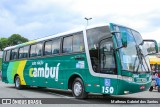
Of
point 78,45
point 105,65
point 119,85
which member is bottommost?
point 119,85

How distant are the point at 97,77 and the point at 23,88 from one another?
33.2 ft

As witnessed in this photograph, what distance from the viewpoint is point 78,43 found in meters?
13.9

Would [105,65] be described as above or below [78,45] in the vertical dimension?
below

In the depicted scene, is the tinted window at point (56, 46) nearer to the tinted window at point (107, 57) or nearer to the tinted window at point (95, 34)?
the tinted window at point (95, 34)

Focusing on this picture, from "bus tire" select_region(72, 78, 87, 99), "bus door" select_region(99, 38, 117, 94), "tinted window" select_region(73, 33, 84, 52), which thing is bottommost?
"bus tire" select_region(72, 78, 87, 99)

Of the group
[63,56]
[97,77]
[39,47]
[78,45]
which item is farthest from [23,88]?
[97,77]

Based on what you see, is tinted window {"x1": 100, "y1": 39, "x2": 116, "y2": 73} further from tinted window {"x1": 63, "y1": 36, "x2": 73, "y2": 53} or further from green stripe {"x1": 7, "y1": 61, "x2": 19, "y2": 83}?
green stripe {"x1": 7, "y1": 61, "x2": 19, "y2": 83}

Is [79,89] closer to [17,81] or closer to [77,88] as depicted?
[77,88]

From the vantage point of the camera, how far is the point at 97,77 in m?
12.4

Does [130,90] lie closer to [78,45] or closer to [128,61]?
[128,61]

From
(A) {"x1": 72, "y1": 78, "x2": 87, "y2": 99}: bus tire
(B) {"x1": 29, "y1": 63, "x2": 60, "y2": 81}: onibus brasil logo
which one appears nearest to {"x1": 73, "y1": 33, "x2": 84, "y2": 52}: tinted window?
(A) {"x1": 72, "y1": 78, "x2": 87, "y2": 99}: bus tire

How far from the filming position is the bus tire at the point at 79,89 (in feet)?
43.8

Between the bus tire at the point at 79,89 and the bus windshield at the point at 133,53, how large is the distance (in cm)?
267

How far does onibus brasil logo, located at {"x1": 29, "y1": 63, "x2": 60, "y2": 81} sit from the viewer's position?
15809mm
